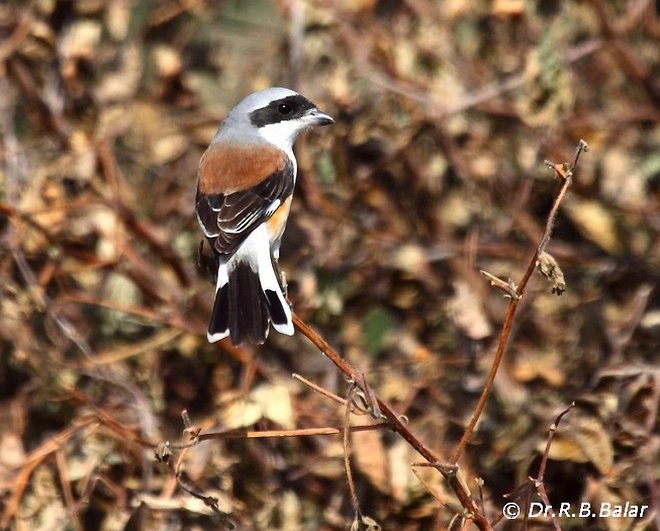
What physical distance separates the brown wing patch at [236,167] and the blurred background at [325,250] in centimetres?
61

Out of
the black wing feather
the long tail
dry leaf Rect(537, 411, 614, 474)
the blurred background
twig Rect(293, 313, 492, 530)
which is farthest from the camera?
the blurred background

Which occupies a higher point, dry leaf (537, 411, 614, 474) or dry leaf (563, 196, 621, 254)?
dry leaf (537, 411, 614, 474)

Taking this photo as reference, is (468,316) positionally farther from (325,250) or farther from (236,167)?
(236,167)

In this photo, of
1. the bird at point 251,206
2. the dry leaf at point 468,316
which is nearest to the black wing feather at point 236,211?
the bird at point 251,206

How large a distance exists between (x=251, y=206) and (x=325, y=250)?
2.95ft

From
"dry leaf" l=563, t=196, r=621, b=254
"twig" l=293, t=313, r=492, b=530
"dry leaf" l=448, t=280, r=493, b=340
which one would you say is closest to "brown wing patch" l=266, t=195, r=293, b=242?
"dry leaf" l=448, t=280, r=493, b=340

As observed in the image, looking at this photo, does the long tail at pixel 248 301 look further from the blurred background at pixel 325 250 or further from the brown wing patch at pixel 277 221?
the blurred background at pixel 325 250

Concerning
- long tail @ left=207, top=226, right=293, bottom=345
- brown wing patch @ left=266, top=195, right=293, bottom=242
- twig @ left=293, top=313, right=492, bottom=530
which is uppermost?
twig @ left=293, top=313, right=492, bottom=530

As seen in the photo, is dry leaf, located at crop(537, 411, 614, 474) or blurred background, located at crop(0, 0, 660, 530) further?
blurred background, located at crop(0, 0, 660, 530)

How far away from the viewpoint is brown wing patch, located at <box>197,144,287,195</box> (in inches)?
149

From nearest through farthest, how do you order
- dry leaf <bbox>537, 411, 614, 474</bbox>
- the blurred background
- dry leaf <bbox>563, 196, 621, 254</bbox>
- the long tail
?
the long tail < dry leaf <bbox>537, 411, 614, 474</bbox> < the blurred background < dry leaf <bbox>563, 196, 621, 254</bbox>

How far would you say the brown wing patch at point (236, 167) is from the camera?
378cm

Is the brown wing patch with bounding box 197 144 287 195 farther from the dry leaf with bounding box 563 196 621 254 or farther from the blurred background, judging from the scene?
the dry leaf with bounding box 563 196 621 254

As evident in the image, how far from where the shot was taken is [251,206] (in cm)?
370
